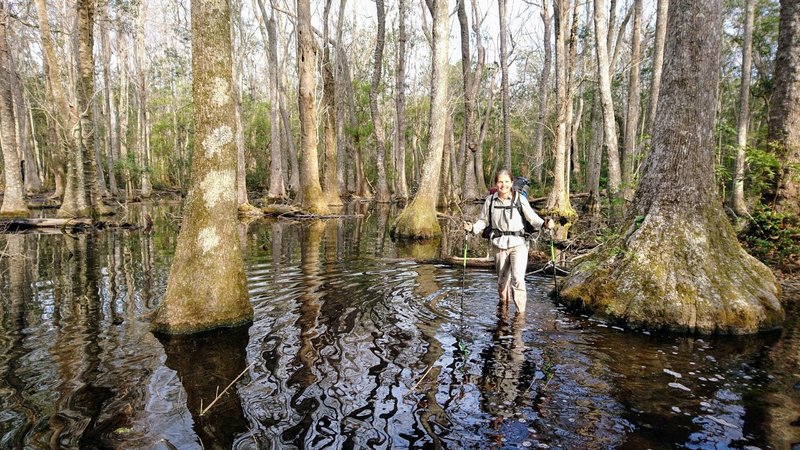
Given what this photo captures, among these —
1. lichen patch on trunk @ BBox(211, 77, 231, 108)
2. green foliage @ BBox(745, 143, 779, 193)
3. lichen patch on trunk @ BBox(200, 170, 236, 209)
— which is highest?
lichen patch on trunk @ BBox(211, 77, 231, 108)

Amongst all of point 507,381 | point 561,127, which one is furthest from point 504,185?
point 561,127

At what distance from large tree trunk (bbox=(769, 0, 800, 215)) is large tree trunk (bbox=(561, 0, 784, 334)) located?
9.91 feet

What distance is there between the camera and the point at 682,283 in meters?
5.82

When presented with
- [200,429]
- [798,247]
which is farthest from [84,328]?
[798,247]

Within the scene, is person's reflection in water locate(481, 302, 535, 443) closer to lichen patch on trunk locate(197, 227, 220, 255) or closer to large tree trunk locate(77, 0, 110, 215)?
lichen patch on trunk locate(197, 227, 220, 255)

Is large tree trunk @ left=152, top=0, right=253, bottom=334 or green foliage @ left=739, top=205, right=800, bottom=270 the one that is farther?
green foliage @ left=739, top=205, right=800, bottom=270

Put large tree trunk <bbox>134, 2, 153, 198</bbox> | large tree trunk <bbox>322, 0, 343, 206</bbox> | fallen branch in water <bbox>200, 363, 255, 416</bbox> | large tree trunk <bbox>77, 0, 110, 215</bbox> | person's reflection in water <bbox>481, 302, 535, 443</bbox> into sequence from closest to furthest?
person's reflection in water <bbox>481, 302, 535, 443</bbox>
fallen branch in water <bbox>200, 363, 255, 416</bbox>
large tree trunk <bbox>77, 0, 110, 215</bbox>
large tree trunk <bbox>322, 0, 343, 206</bbox>
large tree trunk <bbox>134, 2, 153, 198</bbox>

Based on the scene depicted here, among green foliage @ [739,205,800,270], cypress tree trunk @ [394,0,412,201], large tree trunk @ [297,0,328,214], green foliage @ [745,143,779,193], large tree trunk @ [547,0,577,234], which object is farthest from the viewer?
cypress tree trunk @ [394,0,412,201]

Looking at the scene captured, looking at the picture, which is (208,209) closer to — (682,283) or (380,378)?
(380,378)

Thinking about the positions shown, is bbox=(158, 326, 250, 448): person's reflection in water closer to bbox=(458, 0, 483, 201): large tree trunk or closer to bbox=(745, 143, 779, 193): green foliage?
bbox=(745, 143, 779, 193): green foliage

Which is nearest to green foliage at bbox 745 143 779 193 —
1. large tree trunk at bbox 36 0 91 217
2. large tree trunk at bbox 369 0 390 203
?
large tree trunk at bbox 369 0 390 203

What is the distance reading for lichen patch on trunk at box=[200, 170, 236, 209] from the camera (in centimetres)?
539

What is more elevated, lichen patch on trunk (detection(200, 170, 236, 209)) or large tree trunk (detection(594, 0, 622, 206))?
large tree trunk (detection(594, 0, 622, 206))

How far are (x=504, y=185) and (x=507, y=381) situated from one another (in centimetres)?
292
